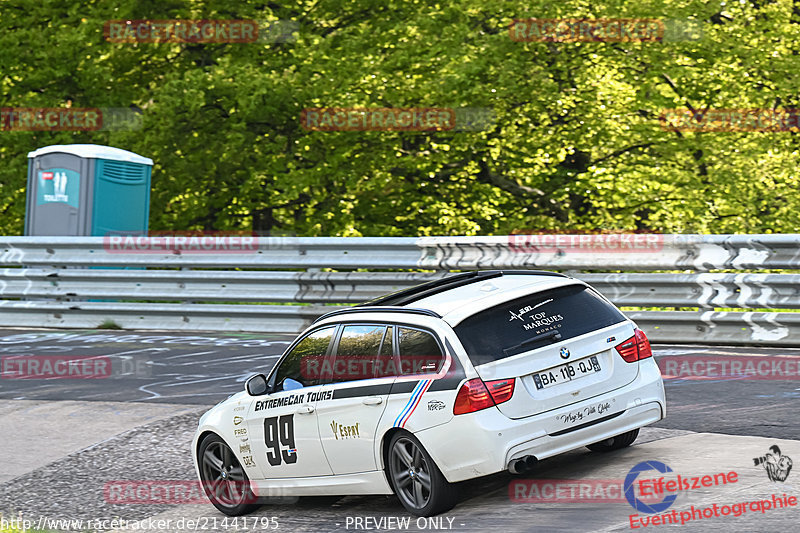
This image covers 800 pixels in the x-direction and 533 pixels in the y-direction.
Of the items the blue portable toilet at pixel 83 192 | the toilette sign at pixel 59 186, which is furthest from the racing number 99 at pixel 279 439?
the toilette sign at pixel 59 186

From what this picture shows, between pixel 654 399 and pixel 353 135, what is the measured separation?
1471cm

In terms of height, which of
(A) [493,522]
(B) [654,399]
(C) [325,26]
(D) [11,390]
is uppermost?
(C) [325,26]

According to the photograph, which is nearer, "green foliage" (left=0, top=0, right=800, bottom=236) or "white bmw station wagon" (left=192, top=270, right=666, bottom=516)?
"white bmw station wagon" (left=192, top=270, right=666, bottom=516)

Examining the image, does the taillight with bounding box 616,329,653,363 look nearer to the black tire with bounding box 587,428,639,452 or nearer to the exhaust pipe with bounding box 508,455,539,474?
the black tire with bounding box 587,428,639,452

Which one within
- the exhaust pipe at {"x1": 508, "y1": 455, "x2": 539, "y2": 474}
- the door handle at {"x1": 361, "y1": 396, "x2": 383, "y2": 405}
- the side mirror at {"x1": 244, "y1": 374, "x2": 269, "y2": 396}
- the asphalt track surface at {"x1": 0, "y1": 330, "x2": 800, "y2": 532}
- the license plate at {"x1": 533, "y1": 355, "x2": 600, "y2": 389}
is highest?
the license plate at {"x1": 533, "y1": 355, "x2": 600, "y2": 389}

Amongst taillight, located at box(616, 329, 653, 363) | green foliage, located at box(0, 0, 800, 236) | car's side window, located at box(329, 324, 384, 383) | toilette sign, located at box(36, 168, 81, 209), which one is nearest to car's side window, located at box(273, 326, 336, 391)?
car's side window, located at box(329, 324, 384, 383)

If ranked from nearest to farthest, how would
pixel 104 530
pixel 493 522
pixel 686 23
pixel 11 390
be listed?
1. pixel 493 522
2. pixel 104 530
3. pixel 11 390
4. pixel 686 23

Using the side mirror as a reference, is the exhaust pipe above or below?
above

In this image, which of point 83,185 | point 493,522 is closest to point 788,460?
point 493,522

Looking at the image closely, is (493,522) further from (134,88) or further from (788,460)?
(134,88)

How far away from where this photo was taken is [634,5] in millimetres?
20578

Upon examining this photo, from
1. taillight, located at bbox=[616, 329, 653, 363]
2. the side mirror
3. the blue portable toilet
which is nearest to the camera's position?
taillight, located at bbox=[616, 329, 653, 363]

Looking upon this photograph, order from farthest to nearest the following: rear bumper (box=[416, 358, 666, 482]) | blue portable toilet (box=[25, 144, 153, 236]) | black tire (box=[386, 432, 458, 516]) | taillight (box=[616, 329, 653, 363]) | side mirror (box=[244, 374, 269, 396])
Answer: blue portable toilet (box=[25, 144, 153, 236])
side mirror (box=[244, 374, 269, 396])
taillight (box=[616, 329, 653, 363])
black tire (box=[386, 432, 458, 516])
rear bumper (box=[416, 358, 666, 482])

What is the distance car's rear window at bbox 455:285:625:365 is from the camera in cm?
661
